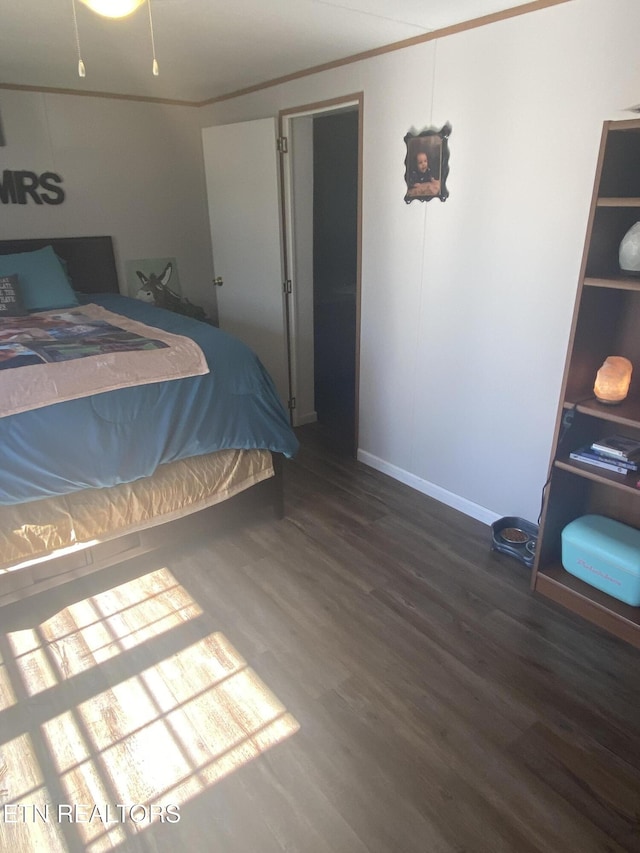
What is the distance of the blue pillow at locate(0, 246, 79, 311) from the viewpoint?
3.36m

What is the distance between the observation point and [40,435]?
2010mm

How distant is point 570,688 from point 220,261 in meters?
3.45

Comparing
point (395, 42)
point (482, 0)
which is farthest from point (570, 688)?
point (395, 42)

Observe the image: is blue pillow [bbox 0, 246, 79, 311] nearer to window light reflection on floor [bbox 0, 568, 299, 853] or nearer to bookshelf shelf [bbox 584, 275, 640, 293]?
window light reflection on floor [bbox 0, 568, 299, 853]

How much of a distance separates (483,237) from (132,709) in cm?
227

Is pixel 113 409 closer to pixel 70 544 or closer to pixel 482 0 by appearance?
pixel 70 544

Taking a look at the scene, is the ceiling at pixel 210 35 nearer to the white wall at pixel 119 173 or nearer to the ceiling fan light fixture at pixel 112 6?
the white wall at pixel 119 173

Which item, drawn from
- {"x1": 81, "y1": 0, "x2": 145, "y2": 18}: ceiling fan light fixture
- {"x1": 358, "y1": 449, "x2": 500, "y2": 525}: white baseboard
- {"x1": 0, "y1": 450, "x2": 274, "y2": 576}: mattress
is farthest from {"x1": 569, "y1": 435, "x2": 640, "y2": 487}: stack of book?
{"x1": 81, "y1": 0, "x2": 145, "y2": 18}: ceiling fan light fixture

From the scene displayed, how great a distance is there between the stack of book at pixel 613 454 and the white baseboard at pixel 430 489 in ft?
2.43

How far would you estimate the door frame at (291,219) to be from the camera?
9.57 ft

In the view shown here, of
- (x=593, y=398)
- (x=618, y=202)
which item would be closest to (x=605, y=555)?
(x=593, y=398)

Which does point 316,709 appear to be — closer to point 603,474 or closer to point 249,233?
point 603,474

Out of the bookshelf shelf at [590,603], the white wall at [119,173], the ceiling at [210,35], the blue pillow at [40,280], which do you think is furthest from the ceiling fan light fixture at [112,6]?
the white wall at [119,173]

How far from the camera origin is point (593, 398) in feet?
6.66
